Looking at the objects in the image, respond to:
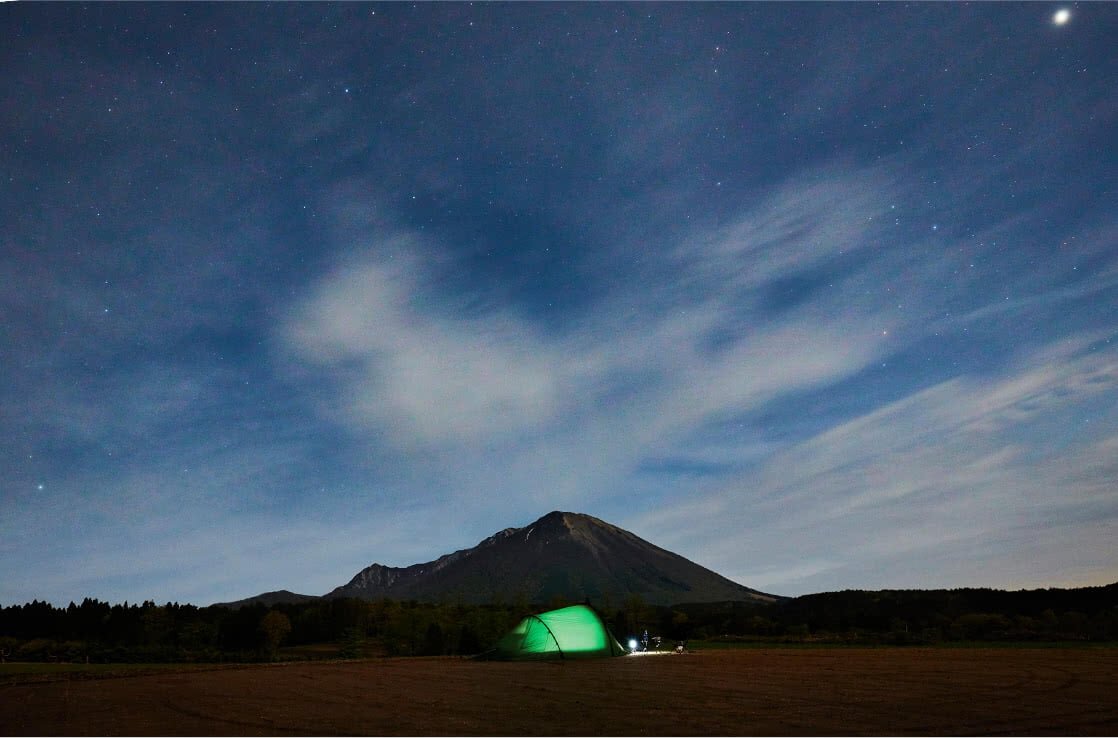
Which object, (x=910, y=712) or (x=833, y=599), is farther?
(x=833, y=599)

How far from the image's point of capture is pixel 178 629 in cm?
12788

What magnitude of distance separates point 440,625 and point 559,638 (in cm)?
5685

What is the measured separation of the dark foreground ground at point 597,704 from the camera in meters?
12.2

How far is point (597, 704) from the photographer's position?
15508 millimetres

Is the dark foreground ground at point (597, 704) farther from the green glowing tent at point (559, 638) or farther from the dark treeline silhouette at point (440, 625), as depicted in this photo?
the dark treeline silhouette at point (440, 625)

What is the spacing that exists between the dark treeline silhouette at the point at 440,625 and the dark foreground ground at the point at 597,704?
38796 millimetres

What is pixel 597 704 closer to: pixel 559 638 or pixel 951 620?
pixel 559 638

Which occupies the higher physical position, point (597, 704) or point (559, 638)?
point (559, 638)

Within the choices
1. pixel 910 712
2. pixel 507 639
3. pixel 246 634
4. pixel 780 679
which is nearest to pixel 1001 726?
pixel 910 712

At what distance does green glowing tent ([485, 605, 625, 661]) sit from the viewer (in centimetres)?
3384

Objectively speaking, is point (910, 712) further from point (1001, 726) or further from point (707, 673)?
point (707, 673)

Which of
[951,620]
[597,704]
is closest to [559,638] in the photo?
[597,704]

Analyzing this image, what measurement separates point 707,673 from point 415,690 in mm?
10165

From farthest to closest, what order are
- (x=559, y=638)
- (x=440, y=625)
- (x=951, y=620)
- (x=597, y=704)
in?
(x=951, y=620) → (x=440, y=625) → (x=559, y=638) → (x=597, y=704)
